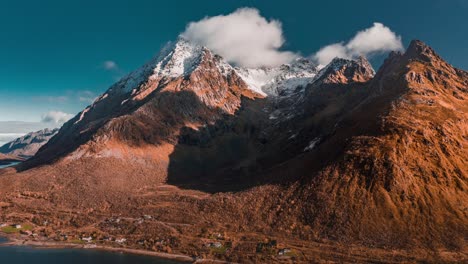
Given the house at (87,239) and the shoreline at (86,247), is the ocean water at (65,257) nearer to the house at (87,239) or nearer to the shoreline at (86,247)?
the shoreline at (86,247)

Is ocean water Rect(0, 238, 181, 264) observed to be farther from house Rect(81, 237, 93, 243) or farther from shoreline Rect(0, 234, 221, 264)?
house Rect(81, 237, 93, 243)

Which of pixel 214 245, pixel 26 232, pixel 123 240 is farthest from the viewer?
pixel 26 232

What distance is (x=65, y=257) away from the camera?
144m

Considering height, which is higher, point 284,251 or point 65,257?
point 284,251

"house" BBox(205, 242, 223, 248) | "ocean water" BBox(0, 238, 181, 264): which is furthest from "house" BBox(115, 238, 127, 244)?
"house" BBox(205, 242, 223, 248)

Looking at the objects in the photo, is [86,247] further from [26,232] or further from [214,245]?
[214,245]

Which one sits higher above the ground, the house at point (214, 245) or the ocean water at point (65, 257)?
the house at point (214, 245)

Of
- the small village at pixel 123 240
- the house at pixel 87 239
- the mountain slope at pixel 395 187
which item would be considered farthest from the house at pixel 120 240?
the mountain slope at pixel 395 187

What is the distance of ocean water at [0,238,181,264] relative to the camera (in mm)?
138875

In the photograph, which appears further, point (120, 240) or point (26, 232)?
point (26, 232)

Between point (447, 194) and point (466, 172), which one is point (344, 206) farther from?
point (466, 172)

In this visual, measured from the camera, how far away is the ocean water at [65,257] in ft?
456

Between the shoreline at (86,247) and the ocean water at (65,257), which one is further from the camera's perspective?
the shoreline at (86,247)

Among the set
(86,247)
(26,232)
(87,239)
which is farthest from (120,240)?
(26,232)
